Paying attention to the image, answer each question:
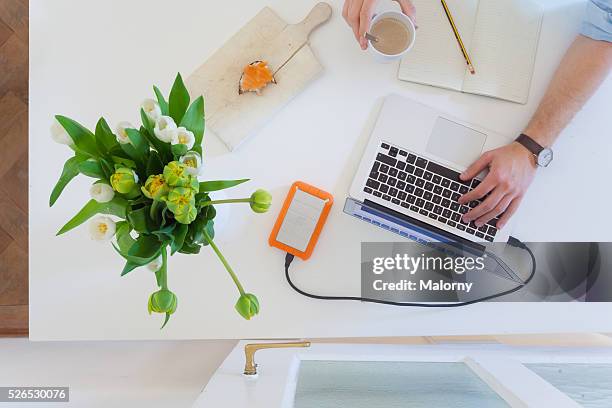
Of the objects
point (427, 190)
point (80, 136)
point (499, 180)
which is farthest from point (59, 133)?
point (499, 180)

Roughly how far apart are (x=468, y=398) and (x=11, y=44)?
1609 mm

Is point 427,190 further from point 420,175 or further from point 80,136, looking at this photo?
point 80,136

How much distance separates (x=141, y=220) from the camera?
677mm

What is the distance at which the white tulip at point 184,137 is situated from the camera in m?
0.66

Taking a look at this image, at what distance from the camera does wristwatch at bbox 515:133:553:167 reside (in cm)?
95

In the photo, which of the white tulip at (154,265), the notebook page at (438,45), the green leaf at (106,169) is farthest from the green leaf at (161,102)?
the notebook page at (438,45)

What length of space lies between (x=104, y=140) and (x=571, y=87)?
806mm

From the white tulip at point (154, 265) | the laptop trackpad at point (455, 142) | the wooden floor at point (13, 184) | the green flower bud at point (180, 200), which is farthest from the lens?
the wooden floor at point (13, 184)

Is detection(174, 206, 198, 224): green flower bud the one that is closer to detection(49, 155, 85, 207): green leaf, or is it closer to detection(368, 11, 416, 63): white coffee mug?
detection(49, 155, 85, 207): green leaf

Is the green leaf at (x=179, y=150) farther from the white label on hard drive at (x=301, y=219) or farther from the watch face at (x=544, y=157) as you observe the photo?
the watch face at (x=544, y=157)

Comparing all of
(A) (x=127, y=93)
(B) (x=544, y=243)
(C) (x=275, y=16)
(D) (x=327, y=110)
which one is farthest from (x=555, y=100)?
(A) (x=127, y=93)

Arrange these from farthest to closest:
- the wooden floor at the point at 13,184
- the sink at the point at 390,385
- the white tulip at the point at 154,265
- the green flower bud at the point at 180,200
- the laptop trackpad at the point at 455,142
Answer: the wooden floor at the point at 13,184, the laptop trackpad at the point at 455,142, the sink at the point at 390,385, the white tulip at the point at 154,265, the green flower bud at the point at 180,200

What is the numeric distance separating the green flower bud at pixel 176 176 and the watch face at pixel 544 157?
66cm

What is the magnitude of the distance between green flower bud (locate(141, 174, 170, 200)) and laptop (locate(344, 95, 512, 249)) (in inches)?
16.4
